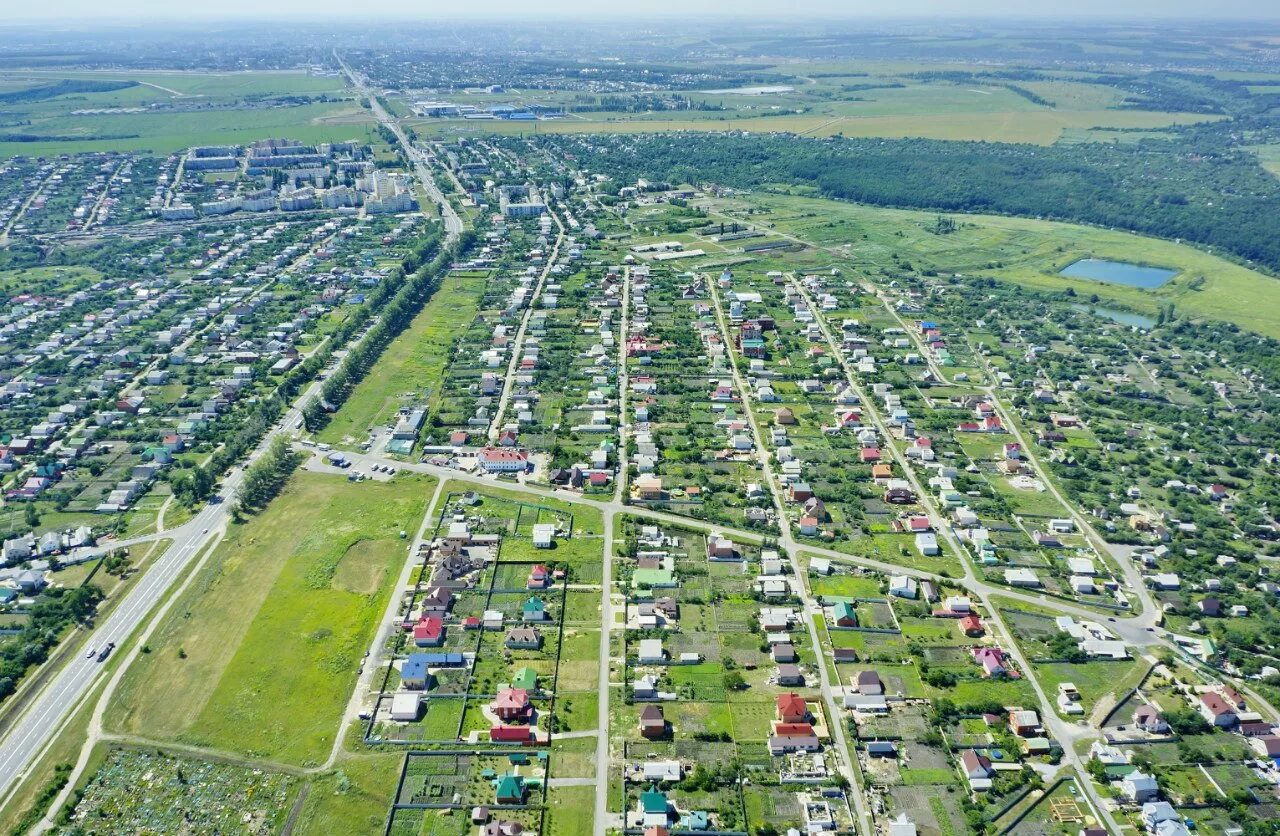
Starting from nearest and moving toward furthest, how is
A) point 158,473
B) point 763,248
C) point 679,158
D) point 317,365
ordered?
point 158,473
point 317,365
point 763,248
point 679,158

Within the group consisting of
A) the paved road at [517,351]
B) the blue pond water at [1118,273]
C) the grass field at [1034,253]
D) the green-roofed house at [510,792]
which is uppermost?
the paved road at [517,351]

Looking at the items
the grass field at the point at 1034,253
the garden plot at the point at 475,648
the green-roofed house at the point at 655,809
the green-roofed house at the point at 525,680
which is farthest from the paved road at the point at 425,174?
the green-roofed house at the point at 655,809

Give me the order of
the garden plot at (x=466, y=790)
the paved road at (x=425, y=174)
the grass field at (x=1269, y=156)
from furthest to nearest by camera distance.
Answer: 1. the grass field at (x=1269, y=156)
2. the paved road at (x=425, y=174)
3. the garden plot at (x=466, y=790)

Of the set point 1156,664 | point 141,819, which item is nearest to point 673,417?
point 1156,664

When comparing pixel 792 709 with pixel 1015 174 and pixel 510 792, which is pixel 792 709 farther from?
pixel 1015 174

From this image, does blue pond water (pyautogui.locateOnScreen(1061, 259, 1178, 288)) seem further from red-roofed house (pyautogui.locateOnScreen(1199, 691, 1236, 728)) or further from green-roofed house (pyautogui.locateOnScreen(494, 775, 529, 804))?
green-roofed house (pyautogui.locateOnScreen(494, 775, 529, 804))

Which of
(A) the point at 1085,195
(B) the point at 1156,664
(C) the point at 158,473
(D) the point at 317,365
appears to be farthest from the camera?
(A) the point at 1085,195

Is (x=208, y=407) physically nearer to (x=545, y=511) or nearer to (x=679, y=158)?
(x=545, y=511)

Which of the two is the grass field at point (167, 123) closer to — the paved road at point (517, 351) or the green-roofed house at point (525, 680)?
the paved road at point (517, 351)

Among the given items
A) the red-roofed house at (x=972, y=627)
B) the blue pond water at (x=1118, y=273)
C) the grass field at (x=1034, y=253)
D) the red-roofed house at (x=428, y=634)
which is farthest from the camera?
the blue pond water at (x=1118, y=273)
